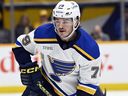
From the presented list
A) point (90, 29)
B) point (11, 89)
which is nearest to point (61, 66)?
point (11, 89)

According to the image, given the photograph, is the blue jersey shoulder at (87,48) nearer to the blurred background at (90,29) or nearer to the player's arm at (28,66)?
the player's arm at (28,66)

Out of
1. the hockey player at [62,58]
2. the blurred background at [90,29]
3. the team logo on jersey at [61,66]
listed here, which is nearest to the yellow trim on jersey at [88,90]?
the hockey player at [62,58]

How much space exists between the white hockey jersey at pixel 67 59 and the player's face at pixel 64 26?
0.10m

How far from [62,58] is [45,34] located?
21cm

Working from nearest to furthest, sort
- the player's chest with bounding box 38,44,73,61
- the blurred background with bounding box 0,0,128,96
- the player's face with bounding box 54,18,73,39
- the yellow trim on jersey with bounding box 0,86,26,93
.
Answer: the player's face with bounding box 54,18,73,39 → the player's chest with bounding box 38,44,73,61 → the yellow trim on jersey with bounding box 0,86,26,93 → the blurred background with bounding box 0,0,128,96

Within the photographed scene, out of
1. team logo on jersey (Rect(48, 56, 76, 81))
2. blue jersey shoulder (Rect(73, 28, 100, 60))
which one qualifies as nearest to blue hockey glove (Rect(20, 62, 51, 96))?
team logo on jersey (Rect(48, 56, 76, 81))

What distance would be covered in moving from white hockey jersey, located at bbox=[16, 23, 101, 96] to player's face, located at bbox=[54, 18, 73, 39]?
4.1 inches

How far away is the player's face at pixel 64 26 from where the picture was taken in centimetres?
404

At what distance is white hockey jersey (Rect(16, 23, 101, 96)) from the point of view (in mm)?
4129

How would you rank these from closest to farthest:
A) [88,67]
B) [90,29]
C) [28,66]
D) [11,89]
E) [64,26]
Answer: [64,26] < [88,67] < [28,66] < [11,89] < [90,29]

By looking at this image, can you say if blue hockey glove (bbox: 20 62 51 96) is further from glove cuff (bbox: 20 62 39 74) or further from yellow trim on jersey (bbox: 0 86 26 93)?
yellow trim on jersey (bbox: 0 86 26 93)

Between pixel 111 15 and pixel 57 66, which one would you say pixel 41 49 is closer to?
pixel 57 66

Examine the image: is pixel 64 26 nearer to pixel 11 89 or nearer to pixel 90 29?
pixel 11 89

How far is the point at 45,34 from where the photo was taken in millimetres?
4230
